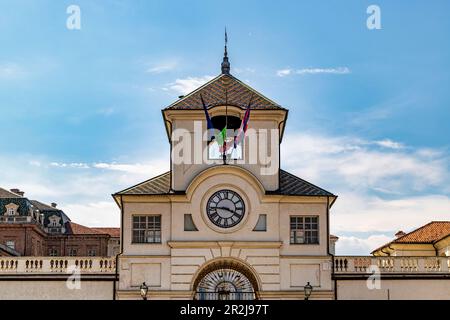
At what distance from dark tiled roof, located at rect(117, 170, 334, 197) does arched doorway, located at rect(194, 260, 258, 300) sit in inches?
150

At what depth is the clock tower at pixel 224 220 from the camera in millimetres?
35781

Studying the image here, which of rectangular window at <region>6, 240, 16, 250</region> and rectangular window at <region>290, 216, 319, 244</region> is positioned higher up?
rectangular window at <region>6, 240, 16, 250</region>

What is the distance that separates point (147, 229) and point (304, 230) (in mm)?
7042

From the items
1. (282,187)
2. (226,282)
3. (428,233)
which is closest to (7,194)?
(428,233)

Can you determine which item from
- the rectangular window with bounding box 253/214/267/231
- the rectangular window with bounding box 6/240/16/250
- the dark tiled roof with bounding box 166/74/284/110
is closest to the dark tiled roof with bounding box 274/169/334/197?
the rectangular window with bounding box 253/214/267/231

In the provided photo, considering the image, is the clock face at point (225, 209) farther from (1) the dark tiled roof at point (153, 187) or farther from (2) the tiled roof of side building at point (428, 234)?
(2) the tiled roof of side building at point (428, 234)

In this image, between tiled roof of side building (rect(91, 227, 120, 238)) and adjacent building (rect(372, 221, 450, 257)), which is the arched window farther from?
tiled roof of side building (rect(91, 227, 120, 238))

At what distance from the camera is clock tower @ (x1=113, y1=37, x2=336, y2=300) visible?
35781mm

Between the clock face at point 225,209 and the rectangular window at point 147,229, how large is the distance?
2.37m

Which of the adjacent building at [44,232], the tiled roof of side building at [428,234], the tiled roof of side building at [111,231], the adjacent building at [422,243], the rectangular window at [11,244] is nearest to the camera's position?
the adjacent building at [422,243]

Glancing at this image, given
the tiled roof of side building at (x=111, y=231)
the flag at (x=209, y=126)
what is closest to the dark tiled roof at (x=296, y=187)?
the flag at (x=209, y=126)

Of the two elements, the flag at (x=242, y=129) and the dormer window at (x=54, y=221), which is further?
the dormer window at (x=54, y=221)

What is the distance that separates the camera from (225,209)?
3631cm
